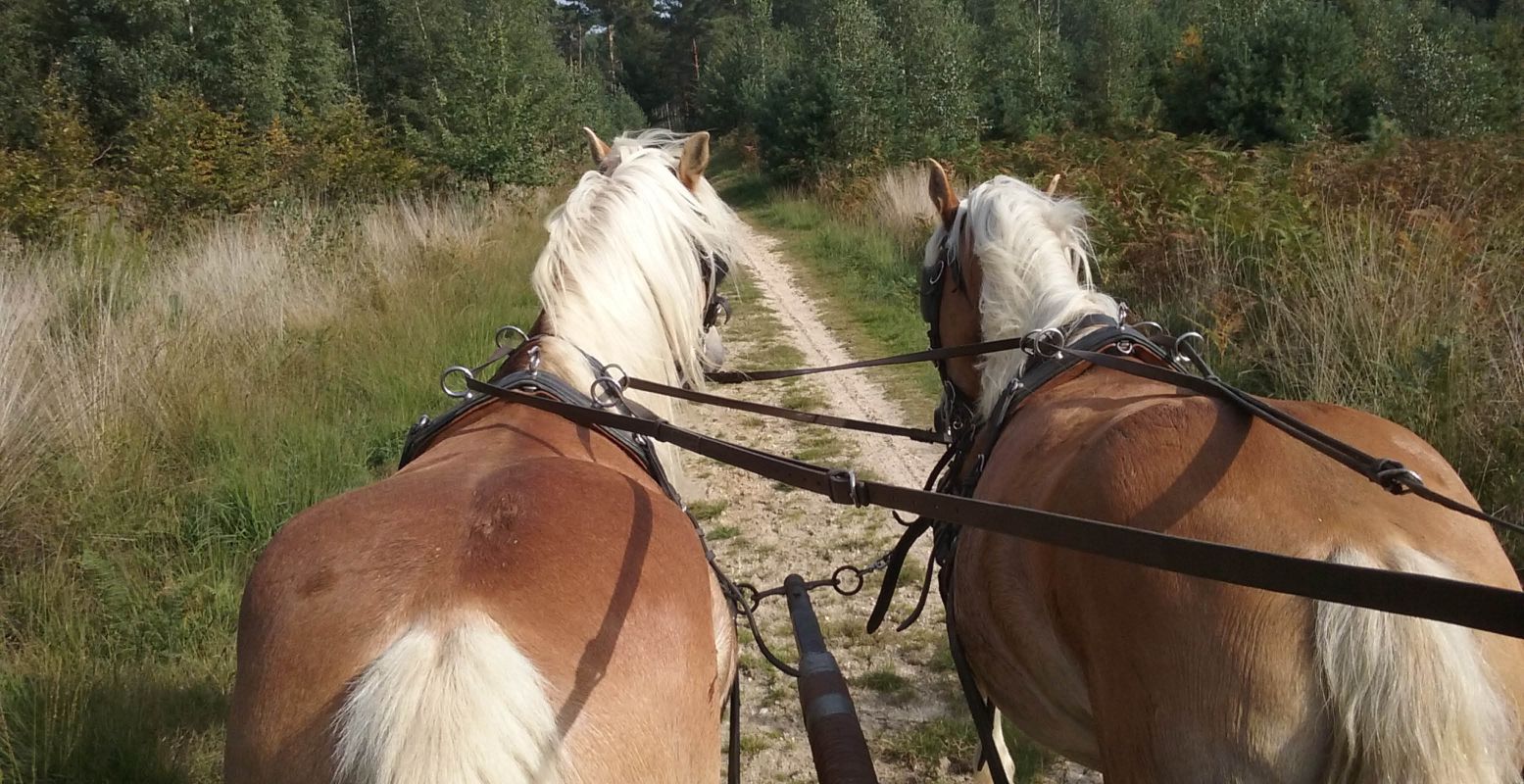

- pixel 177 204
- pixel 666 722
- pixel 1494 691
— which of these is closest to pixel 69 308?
pixel 177 204

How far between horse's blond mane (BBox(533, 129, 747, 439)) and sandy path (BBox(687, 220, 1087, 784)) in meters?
1.37

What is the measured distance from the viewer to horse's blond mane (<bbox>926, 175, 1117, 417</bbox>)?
9.75 ft

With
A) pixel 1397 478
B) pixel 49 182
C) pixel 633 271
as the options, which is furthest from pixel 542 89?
pixel 1397 478

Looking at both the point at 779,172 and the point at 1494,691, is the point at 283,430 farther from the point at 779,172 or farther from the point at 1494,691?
the point at 779,172

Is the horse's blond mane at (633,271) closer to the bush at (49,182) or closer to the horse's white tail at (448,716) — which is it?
the horse's white tail at (448,716)

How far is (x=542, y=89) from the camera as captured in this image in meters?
16.9

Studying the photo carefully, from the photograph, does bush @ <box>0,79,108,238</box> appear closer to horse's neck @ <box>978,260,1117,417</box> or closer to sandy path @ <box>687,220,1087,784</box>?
sandy path @ <box>687,220,1087,784</box>

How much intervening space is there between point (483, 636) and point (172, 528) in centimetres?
349

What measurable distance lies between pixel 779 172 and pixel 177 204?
15471mm

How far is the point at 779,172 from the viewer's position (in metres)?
22.8

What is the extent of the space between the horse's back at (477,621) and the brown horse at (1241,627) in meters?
0.74

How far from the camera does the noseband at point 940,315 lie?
11.1ft

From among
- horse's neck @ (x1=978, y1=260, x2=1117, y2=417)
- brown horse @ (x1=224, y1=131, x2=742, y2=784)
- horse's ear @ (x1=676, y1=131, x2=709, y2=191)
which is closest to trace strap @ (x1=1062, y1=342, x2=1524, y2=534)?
horse's neck @ (x1=978, y1=260, x2=1117, y2=417)

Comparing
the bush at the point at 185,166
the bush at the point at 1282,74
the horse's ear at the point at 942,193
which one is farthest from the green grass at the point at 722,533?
the bush at the point at 1282,74
